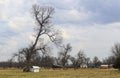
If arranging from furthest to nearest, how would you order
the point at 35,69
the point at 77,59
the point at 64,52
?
the point at 77,59
the point at 64,52
the point at 35,69

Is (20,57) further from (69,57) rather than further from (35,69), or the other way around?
(69,57)

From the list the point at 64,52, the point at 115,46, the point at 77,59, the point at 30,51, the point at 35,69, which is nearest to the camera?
the point at 35,69

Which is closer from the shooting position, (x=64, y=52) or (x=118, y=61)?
(x=118, y=61)

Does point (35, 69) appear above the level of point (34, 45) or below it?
below

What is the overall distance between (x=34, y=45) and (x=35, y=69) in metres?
5.74

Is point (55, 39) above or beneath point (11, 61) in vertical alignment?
above

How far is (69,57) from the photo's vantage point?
5305 inches

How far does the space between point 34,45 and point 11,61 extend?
6875 mm

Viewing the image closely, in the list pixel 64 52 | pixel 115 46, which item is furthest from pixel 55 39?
pixel 64 52

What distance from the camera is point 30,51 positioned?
6431cm

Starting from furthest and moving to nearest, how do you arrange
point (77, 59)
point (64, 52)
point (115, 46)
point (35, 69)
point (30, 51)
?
point (77, 59) → point (64, 52) → point (115, 46) → point (30, 51) → point (35, 69)

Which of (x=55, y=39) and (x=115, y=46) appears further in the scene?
(x=115, y=46)

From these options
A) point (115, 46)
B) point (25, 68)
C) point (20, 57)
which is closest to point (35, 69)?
point (25, 68)

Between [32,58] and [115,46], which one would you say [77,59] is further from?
[32,58]
